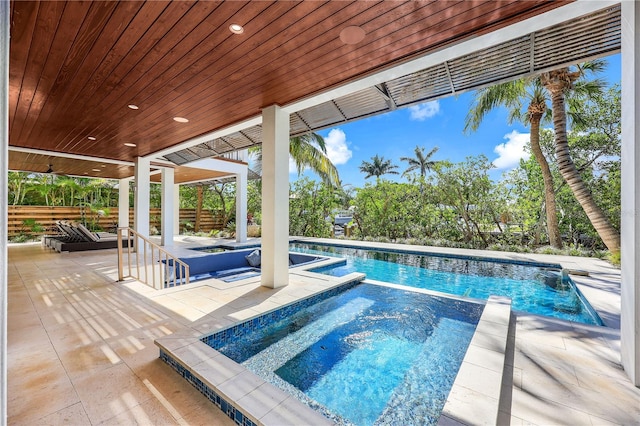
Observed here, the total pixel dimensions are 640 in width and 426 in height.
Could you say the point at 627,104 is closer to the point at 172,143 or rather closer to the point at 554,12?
the point at 554,12

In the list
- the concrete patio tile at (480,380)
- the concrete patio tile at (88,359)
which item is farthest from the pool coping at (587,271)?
the concrete patio tile at (88,359)

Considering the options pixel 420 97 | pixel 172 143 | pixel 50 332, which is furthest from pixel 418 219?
pixel 50 332

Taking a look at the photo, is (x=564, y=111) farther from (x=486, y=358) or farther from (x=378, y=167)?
(x=378, y=167)

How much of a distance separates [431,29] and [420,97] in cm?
146

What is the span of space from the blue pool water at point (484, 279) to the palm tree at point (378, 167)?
22494 mm

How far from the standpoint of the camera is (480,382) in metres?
1.96

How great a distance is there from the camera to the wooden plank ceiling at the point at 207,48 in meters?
2.31

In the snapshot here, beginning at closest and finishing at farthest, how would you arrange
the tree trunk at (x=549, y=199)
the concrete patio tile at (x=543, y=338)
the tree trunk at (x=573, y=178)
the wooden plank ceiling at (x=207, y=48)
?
the wooden plank ceiling at (x=207, y=48) < the concrete patio tile at (x=543, y=338) < the tree trunk at (x=573, y=178) < the tree trunk at (x=549, y=199)

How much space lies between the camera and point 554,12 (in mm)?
2357

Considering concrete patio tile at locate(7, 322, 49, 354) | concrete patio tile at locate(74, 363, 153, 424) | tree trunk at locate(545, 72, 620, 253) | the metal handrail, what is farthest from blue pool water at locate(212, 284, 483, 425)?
tree trunk at locate(545, 72, 620, 253)

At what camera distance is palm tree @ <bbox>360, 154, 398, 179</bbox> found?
98.7ft

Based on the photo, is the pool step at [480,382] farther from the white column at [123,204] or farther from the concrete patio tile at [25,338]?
the white column at [123,204]

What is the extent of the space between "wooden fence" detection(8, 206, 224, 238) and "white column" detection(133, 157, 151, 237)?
6623mm

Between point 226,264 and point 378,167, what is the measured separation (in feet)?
83.5
